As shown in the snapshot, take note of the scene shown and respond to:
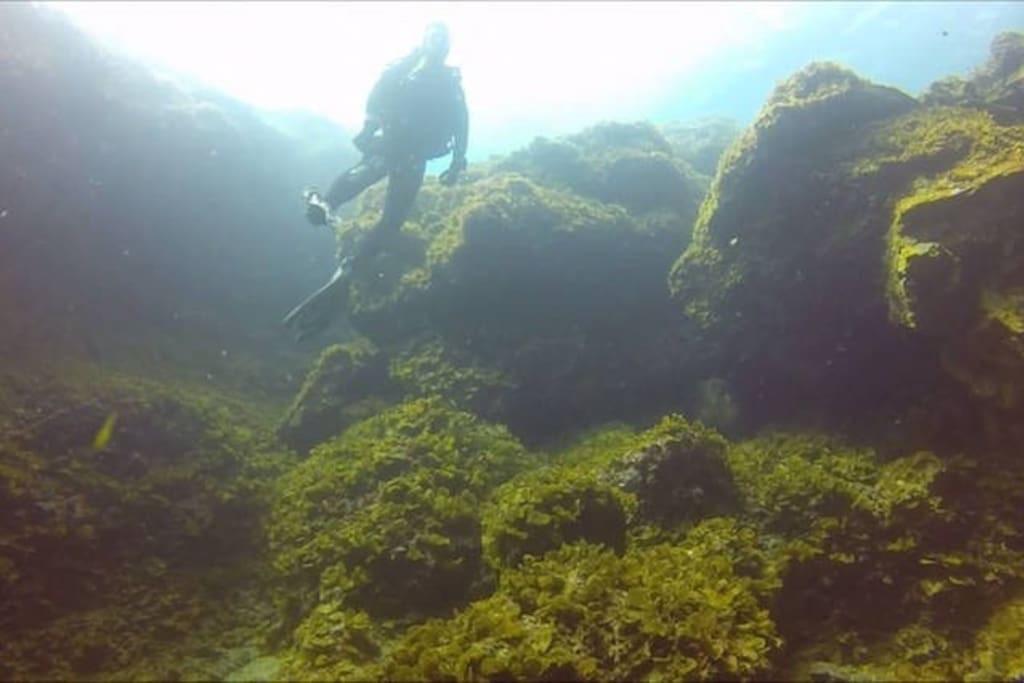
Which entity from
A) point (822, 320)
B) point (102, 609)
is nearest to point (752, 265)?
point (822, 320)

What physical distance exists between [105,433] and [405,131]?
635 cm

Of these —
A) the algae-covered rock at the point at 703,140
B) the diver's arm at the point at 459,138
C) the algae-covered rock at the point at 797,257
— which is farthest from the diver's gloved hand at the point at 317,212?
the algae-covered rock at the point at 703,140

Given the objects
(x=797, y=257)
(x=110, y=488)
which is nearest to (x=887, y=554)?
(x=797, y=257)

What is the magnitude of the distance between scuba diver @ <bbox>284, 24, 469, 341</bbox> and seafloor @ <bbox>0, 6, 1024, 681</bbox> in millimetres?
843

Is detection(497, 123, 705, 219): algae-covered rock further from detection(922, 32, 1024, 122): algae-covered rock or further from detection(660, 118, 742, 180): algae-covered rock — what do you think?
detection(922, 32, 1024, 122): algae-covered rock

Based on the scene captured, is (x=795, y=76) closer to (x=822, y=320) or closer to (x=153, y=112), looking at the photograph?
(x=822, y=320)

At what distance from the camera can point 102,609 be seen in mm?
5742

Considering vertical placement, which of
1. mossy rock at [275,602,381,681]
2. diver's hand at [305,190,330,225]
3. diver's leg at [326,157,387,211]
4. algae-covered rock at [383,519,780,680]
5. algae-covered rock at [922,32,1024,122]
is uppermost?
algae-covered rock at [922,32,1024,122]

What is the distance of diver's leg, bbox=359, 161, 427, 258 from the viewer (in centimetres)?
1145

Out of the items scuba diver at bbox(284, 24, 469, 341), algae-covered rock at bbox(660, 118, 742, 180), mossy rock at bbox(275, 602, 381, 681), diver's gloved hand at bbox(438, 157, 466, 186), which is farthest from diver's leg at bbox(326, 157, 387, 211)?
algae-covered rock at bbox(660, 118, 742, 180)

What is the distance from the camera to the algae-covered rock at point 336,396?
9828 mm

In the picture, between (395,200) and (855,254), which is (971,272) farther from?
(395,200)

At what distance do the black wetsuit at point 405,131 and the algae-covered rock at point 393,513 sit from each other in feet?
15.2

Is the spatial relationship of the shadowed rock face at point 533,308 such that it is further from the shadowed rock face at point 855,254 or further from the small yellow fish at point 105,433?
the small yellow fish at point 105,433
